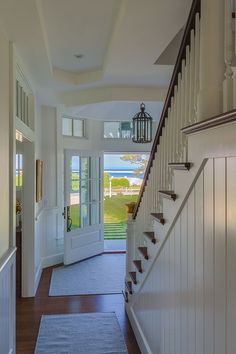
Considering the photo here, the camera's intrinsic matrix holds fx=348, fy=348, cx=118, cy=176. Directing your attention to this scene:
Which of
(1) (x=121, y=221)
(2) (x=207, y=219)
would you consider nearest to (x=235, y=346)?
(2) (x=207, y=219)

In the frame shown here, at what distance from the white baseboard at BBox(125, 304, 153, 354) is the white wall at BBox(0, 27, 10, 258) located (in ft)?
4.74

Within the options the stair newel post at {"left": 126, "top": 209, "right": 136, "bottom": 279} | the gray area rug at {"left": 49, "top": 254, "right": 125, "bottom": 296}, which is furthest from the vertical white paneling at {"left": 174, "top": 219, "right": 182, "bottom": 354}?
the gray area rug at {"left": 49, "top": 254, "right": 125, "bottom": 296}

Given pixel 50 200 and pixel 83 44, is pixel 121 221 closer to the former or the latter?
pixel 50 200

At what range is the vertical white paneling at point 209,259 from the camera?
5.11 ft

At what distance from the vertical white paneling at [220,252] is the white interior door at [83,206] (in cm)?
465

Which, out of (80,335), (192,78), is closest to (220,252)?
(192,78)

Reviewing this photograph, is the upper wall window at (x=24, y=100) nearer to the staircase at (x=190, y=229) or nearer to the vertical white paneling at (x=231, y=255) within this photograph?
the staircase at (x=190, y=229)

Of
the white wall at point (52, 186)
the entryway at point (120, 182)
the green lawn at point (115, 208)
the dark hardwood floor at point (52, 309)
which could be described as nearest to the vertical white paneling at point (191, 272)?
the dark hardwood floor at point (52, 309)

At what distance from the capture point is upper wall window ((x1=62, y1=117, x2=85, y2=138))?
642 centimetres

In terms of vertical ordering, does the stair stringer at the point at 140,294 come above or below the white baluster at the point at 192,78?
below

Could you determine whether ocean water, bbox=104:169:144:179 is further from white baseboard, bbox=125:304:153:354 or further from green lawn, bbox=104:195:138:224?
white baseboard, bbox=125:304:153:354

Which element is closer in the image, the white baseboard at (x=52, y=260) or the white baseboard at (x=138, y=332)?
the white baseboard at (x=138, y=332)

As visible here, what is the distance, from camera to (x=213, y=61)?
5.71ft

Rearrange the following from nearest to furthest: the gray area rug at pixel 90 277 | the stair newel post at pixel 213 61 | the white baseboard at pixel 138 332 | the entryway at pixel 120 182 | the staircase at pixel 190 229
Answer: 1. the staircase at pixel 190 229
2. the stair newel post at pixel 213 61
3. the white baseboard at pixel 138 332
4. the gray area rug at pixel 90 277
5. the entryway at pixel 120 182
